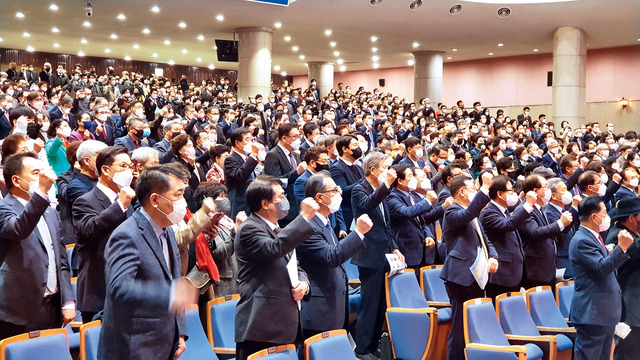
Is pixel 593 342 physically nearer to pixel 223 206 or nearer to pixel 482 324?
pixel 482 324

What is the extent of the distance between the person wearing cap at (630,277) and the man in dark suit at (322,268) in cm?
212

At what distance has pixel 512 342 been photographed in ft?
15.0

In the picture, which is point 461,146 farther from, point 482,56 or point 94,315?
point 482,56

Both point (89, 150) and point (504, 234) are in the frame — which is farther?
point (504, 234)

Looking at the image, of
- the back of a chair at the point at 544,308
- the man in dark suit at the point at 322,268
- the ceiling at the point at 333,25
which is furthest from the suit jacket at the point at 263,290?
the ceiling at the point at 333,25

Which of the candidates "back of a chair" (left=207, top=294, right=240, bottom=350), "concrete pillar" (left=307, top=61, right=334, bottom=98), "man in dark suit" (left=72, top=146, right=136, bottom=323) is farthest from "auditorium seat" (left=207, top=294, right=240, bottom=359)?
"concrete pillar" (left=307, top=61, right=334, bottom=98)

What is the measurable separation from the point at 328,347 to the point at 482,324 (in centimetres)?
137

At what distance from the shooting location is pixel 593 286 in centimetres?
453

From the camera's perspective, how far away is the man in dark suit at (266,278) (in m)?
3.35

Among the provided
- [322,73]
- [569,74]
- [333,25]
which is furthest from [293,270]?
[322,73]

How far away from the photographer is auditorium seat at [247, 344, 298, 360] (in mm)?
3148

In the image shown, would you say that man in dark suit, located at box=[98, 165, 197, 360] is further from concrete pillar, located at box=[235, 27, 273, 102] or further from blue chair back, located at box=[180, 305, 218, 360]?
concrete pillar, located at box=[235, 27, 273, 102]

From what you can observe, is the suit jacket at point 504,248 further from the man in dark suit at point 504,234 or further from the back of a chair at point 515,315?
the back of a chair at point 515,315

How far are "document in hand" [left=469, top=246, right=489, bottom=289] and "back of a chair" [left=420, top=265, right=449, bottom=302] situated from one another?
67 cm
